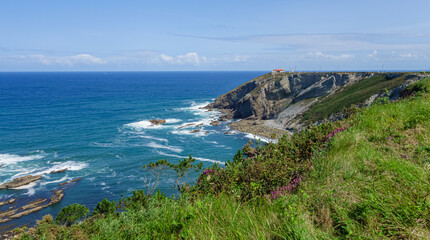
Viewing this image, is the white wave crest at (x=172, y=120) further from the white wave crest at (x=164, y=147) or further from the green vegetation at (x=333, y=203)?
the green vegetation at (x=333, y=203)

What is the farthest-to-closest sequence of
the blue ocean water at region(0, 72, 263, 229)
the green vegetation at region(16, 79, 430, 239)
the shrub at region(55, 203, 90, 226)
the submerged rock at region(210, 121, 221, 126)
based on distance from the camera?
1. the submerged rock at region(210, 121, 221, 126)
2. the blue ocean water at region(0, 72, 263, 229)
3. the shrub at region(55, 203, 90, 226)
4. the green vegetation at region(16, 79, 430, 239)

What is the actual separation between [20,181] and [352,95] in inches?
2578

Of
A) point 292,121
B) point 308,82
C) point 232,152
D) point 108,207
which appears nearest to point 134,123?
point 232,152

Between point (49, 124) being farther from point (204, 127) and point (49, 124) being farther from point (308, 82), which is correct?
point (308, 82)

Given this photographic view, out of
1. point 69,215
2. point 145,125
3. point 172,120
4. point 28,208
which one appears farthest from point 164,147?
point 69,215

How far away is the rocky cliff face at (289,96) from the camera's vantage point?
6488 centimetres

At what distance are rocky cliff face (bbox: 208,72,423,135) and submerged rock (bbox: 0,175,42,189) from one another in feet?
162

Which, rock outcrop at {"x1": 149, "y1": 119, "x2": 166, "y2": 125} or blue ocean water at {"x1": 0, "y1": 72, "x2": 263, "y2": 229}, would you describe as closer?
blue ocean water at {"x1": 0, "y1": 72, "x2": 263, "y2": 229}

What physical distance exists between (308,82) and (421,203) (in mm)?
81631

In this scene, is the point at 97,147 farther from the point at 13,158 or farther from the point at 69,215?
the point at 69,215

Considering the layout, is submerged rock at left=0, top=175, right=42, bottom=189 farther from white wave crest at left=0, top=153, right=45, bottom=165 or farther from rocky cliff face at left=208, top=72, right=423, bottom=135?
rocky cliff face at left=208, top=72, right=423, bottom=135

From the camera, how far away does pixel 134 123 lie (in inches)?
2490

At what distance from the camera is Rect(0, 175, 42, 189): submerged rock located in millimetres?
31812

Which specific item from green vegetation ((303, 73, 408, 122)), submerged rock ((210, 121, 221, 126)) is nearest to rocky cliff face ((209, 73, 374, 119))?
green vegetation ((303, 73, 408, 122))
